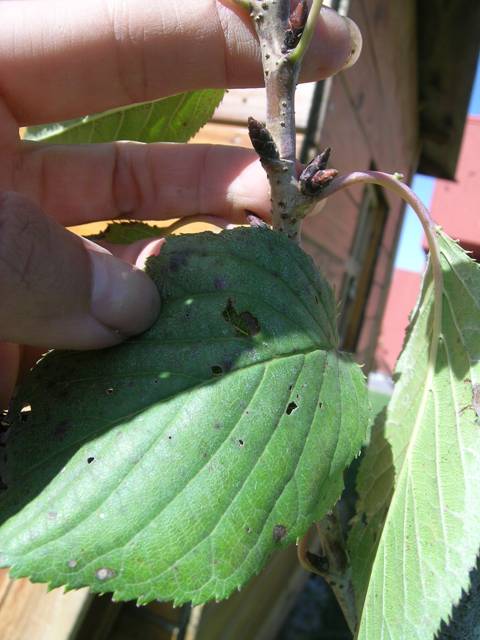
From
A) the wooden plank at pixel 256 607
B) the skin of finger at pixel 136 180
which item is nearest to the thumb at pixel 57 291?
the skin of finger at pixel 136 180

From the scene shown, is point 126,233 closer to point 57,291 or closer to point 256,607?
point 57,291

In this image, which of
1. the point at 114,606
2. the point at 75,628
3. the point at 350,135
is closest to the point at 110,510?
the point at 75,628

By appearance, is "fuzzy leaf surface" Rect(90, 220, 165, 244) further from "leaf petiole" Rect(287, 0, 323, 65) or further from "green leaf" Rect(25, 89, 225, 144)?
"leaf petiole" Rect(287, 0, 323, 65)

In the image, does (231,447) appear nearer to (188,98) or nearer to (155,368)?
(155,368)

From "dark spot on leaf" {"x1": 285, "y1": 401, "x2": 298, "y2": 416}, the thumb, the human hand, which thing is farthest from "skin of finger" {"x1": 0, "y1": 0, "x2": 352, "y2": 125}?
"dark spot on leaf" {"x1": 285, "y1": 401, "x2": 298, "y2": 416}

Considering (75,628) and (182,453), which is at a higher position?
(182,453)

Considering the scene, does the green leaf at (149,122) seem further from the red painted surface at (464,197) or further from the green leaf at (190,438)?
the red painted surface at (464,197)
